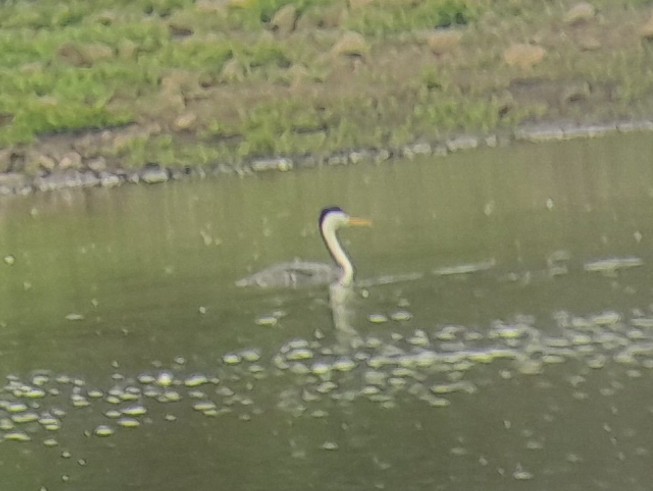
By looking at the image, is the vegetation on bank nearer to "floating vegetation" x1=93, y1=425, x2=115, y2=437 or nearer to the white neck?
the white neck

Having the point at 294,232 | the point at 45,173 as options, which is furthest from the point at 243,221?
the point at 45,173

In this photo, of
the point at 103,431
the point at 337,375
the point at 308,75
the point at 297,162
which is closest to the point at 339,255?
the point at 337,375

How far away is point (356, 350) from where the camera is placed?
19156mm

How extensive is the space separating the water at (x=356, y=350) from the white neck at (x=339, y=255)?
13.4 inches

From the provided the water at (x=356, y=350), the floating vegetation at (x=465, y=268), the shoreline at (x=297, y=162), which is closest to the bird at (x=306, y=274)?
the water at (x=356, y=350)

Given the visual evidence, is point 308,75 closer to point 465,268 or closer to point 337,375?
point 465,268

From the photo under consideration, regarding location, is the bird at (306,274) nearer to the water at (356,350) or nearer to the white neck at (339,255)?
the white neck at (339,255)

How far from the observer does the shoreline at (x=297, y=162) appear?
38.7 meters

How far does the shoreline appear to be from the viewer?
38.7m

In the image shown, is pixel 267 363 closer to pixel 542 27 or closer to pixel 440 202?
pixel 440 202

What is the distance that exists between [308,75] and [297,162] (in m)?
4.36

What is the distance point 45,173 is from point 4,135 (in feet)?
6.37

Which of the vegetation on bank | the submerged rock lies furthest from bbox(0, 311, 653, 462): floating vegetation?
the vegetation on bank

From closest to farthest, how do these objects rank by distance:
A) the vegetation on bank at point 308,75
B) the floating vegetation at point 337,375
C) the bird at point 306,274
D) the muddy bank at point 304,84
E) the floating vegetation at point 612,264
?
the floating vegetation at point 337,375, the floating vegetation at point 612,264, the bird at point 306,274, the muddy bank at point 304,84, the vegetation on bank at point 308,75
